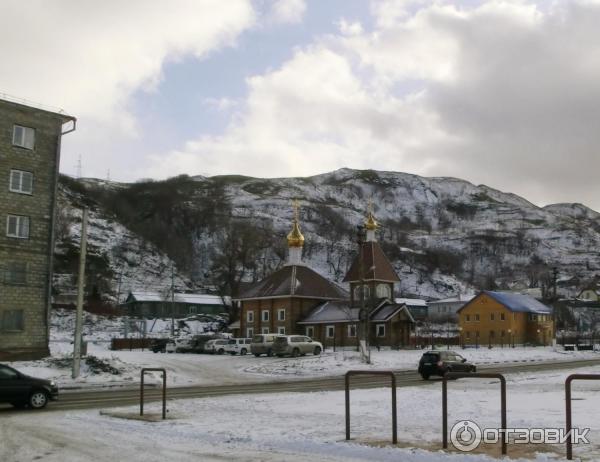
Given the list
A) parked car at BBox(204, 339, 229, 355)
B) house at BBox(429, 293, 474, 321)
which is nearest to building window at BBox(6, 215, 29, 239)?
parked car at BBox(204, 339, 229, 355)

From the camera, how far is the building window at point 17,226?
42375mm

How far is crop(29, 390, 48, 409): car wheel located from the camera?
20.7 meters

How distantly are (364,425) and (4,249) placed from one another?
32.6 metres

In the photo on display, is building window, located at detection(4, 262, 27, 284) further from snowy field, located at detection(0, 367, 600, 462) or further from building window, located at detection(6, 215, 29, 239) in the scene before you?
snowy field, located at detection(0, 367, 600, 462)

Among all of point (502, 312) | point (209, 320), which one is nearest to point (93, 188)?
point (209, 320)

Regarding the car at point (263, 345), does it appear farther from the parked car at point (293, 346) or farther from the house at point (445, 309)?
the house at point (445, 309)

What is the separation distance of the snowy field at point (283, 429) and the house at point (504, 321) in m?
65.2

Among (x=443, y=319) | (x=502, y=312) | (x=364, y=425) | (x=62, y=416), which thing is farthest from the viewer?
(x=443, y=319)

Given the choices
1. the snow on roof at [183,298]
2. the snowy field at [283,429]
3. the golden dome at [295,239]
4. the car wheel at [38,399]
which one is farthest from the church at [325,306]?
the car wheel at [38,399]

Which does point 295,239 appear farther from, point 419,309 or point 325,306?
point 419,309

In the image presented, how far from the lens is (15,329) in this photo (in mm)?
41344

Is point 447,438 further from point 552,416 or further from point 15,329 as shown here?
point 15,329

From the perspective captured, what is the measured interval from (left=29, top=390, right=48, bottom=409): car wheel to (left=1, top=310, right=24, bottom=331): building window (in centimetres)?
2193

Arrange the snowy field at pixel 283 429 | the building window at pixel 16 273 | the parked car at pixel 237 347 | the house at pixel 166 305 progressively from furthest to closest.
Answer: the house at pixel 166 305
the parked car at pixel 237 347
the building window at pixel 16 273
the snowy field at pixel 283 429
